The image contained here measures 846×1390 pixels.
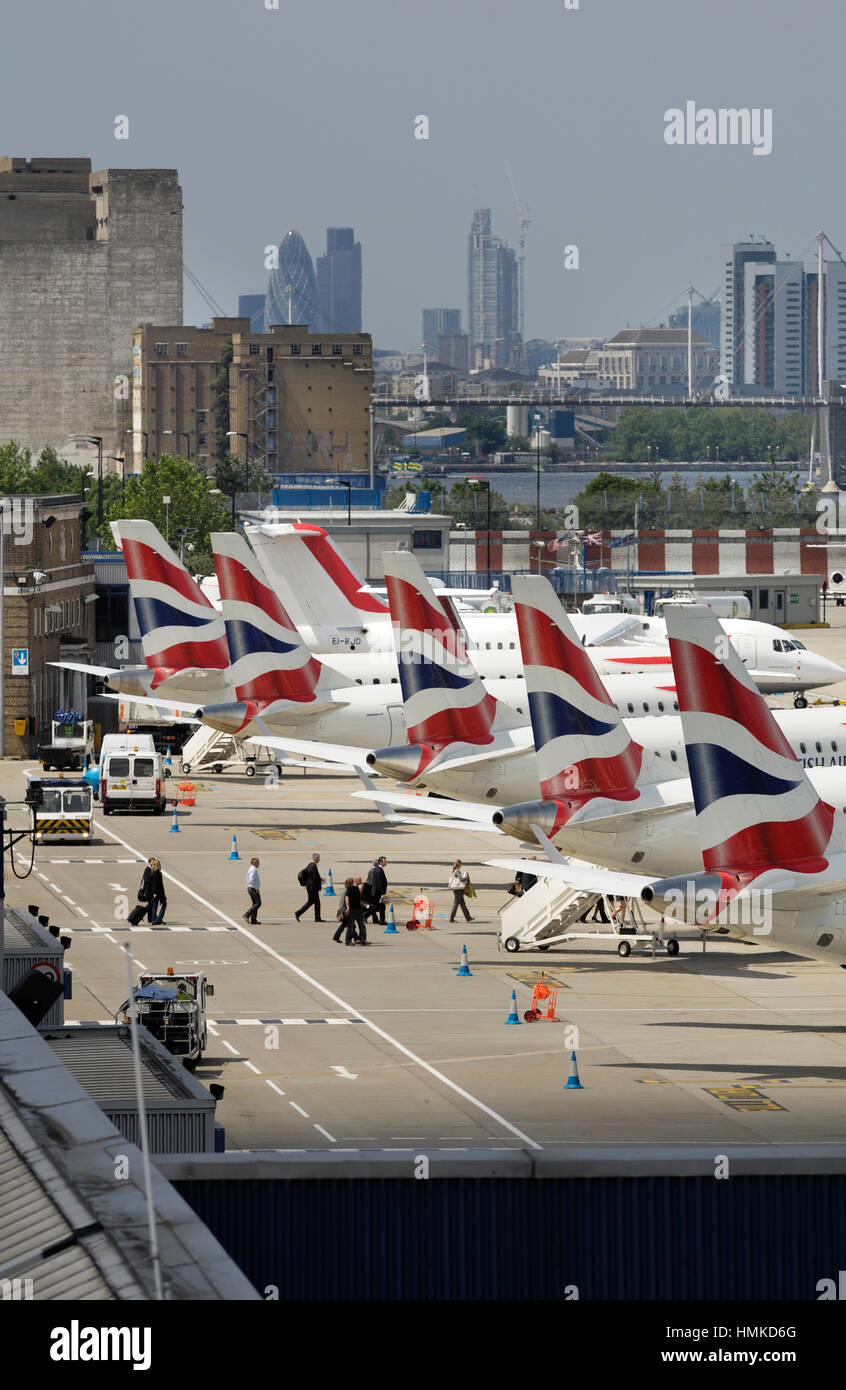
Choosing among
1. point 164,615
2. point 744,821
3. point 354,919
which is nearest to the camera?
point 744,821

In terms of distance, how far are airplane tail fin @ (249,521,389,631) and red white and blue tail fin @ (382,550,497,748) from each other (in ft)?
103

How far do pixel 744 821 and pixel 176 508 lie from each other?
137m

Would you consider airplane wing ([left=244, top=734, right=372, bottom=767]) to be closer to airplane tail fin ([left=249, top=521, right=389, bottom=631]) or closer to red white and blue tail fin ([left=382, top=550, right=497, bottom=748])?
red white and blue tail fin ([left=382, top=550, right=497, bottom=748])

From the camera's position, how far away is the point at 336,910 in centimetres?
5597

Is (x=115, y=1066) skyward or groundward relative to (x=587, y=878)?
groundward

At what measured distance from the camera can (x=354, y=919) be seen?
50.5m

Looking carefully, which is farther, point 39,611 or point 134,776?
point 39,611

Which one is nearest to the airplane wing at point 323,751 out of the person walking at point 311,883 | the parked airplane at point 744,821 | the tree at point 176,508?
the person walking at point 311,883

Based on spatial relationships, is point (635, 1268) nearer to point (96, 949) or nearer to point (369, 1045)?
point (369, 1045)

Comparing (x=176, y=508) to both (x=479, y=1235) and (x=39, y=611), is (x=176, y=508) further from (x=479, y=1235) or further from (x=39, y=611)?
(x=479, y=1235)

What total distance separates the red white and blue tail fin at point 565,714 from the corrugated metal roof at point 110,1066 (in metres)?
17.4

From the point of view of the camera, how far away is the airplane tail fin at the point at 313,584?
8631 cm

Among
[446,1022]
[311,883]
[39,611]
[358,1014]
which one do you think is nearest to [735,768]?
[446,1022]

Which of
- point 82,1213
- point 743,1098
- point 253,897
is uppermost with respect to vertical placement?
point 82,1213
